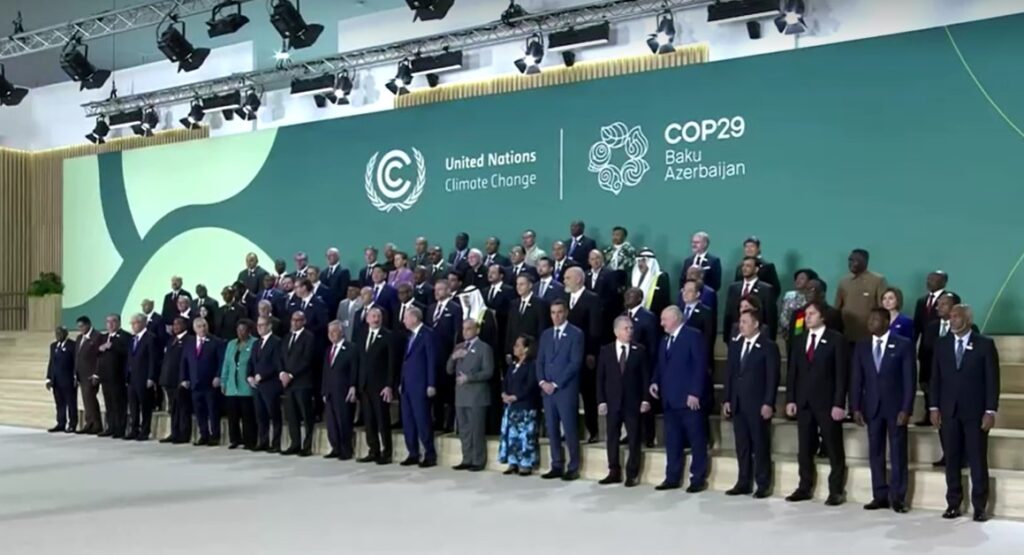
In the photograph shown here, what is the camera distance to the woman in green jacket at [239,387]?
34.3 feet

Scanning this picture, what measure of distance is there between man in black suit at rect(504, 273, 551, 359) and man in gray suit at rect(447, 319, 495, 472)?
0.28m

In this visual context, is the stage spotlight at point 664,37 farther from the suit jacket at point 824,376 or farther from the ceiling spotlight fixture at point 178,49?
the suit jacket at point 824,376

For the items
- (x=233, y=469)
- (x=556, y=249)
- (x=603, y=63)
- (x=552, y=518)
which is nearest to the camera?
(x=552, y=518)

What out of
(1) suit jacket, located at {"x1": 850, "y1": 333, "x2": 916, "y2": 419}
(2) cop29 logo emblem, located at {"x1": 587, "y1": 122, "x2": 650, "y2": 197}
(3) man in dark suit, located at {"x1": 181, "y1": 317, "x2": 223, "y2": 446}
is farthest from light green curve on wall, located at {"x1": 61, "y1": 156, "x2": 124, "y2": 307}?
(1) suit jacket, located at {"x1": 850, "y1": 333, "x2": 916, "y2": 419}

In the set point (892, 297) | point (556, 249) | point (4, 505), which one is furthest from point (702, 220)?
point (4, 505)

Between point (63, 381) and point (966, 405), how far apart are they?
31.2ft

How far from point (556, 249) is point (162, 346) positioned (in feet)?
15.2

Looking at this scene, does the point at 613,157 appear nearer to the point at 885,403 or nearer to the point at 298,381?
the point at 298,381

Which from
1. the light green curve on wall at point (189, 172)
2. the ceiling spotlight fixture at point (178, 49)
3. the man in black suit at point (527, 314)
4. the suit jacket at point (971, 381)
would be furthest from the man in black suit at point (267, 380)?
the light green curve on wall at point (189, 172)

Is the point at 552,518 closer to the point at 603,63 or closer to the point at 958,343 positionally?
the point at 958,343

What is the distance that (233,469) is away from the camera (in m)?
9.15

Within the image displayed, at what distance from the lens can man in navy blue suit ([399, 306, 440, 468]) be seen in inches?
363

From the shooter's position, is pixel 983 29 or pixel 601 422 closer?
pixel 601 422

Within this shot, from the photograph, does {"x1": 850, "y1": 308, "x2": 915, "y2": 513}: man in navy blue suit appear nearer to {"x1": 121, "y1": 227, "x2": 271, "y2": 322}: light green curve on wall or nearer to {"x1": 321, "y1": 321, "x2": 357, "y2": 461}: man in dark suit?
{"x1": 321, "y1": 321, "x2": 357, "y2": 461}: man in dark suit
